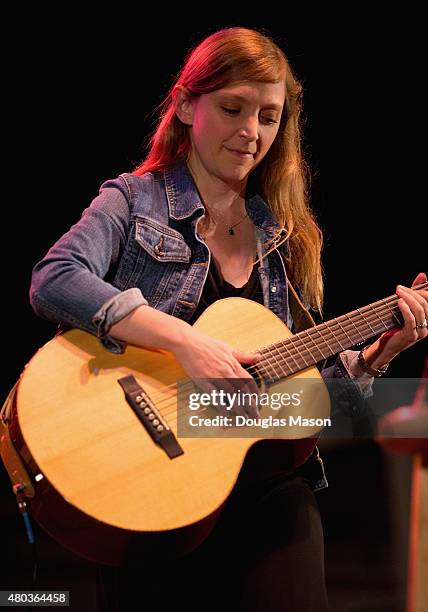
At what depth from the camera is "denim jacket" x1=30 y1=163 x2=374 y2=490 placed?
5.46 feet

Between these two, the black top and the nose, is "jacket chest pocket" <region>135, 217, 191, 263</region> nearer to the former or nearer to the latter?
the black top

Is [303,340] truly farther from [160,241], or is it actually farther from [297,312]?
[160,241]

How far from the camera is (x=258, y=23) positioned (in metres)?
2.80

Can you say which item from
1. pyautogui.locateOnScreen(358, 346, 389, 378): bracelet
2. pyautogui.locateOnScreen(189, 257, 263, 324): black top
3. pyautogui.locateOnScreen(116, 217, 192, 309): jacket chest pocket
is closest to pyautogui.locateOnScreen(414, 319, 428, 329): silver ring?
pyautogui.locateOnScreen(358, 346, 389, 378): bracelet

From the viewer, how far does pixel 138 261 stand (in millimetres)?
1875

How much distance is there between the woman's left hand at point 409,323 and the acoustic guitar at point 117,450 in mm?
330

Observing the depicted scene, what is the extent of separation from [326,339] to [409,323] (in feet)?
0.79

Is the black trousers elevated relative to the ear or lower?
lower

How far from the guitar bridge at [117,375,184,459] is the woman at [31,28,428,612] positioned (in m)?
0.11

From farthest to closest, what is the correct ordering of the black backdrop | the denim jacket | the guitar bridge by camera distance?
the black backdrop, the denim jacket, the guitar bridge

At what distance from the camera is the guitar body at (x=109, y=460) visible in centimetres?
144

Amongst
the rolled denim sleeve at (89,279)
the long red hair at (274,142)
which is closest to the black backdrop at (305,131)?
the long red hair at (274,142)

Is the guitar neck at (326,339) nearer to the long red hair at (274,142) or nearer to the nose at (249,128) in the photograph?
the long red hair at (274,142)

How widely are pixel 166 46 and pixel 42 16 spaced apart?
481mm
